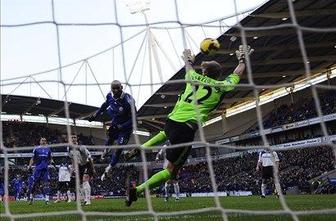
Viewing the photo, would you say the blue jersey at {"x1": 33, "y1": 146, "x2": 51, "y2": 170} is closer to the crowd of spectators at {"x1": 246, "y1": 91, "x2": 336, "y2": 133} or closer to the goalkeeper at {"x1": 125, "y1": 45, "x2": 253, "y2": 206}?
the goalkeeper at {"x1": 125, "y1": 45, "x2": 253, "y2": 206}

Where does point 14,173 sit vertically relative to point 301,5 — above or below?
below

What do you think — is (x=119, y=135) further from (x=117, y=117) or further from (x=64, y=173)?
(x=64, y=173)

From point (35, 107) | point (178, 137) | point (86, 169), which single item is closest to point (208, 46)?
point (178, 137)

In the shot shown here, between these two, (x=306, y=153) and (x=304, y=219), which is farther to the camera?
(x=306, y=153)

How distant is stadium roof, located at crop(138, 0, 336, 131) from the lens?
16.7 metres

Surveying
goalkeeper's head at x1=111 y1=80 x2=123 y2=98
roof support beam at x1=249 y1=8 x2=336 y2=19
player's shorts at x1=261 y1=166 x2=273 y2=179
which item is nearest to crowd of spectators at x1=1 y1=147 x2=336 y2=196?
player's shorts at x1=261 y1=166 x2=273 y2=179

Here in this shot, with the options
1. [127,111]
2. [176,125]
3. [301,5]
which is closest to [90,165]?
[127,111]

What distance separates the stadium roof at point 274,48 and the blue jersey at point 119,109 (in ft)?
16.8

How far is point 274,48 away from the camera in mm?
22844

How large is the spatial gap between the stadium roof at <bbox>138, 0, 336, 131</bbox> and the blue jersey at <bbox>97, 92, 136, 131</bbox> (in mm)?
5118

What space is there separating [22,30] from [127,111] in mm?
3503

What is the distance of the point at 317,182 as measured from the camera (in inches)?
840

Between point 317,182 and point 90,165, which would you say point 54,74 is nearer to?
point 90,165

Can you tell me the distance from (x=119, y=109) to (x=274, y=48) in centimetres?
1554
